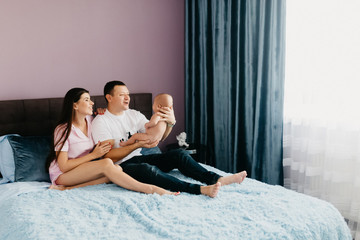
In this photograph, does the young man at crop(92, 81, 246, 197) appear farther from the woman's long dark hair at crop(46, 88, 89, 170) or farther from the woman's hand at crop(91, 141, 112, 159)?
the woman's long dark hair at crop(46, 88, 89, 170)

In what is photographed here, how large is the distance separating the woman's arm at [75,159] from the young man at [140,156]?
11 cm

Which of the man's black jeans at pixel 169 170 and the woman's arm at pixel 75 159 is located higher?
the woman's arm at pixel 75 159

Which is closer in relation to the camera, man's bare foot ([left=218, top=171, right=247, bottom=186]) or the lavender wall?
man's bare foot ([left=218, top=171, right=247, bottom=186])

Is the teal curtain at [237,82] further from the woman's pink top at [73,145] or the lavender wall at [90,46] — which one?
the woman's pink top at [73,145]

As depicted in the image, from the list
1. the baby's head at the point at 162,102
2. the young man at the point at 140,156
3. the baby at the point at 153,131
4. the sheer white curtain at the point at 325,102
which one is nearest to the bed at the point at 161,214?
the young man at the point at 140,156

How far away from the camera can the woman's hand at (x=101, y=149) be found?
94.9 inches

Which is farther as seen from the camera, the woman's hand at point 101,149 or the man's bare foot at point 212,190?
the woman's hand at point 101,149

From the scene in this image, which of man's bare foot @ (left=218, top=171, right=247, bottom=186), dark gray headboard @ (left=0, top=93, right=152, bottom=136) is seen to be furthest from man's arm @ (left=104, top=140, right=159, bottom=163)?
dark gray headboard @ (left=0, top=93, right=152, bottom=136)

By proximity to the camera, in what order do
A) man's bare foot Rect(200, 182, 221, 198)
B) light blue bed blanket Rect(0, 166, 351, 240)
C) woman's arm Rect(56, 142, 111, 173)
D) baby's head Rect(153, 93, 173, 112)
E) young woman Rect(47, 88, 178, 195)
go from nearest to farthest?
light blue bed blanket Rect(0, 166, 351, 240), man's bare foot Rect(200, 182, 221, 198), young woman Rect(47, 88, 178, 195), woman's arm Rect(56, 142, 111, 173), baby's head Rect(153, 93, 173, 112)

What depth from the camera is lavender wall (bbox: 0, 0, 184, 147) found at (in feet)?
9.88

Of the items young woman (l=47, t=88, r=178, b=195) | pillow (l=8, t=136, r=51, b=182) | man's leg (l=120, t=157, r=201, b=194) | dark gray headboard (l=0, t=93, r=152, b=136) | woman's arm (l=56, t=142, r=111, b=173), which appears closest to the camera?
man's leg (l=120, t=157, r=201, b=194)

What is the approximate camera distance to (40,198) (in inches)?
81.7

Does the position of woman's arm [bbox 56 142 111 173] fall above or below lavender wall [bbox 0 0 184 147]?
below

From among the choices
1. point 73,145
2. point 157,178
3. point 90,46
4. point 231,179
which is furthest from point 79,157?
point 90,46
